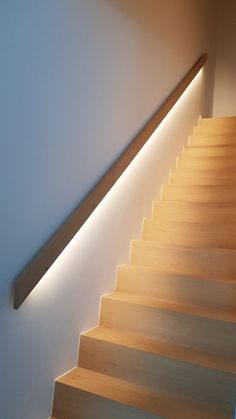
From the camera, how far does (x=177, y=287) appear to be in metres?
2.26

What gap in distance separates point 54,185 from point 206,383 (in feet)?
3.82

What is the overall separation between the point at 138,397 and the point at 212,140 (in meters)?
2.69

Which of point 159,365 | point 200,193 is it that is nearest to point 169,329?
point 159,365

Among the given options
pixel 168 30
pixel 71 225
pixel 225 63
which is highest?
pixel 225 63

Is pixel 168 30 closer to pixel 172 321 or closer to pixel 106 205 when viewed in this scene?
pixel 106 205

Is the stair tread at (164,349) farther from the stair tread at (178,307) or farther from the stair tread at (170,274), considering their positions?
the stair tread at (170,274)

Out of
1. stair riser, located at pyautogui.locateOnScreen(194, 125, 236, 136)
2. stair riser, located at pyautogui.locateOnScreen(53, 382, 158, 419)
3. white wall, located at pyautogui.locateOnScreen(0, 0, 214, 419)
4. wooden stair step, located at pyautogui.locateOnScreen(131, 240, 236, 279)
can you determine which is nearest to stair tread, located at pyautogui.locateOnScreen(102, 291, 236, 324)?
white wall, located at pyautogui.locateOnScreen(0, 0, 214, 419)

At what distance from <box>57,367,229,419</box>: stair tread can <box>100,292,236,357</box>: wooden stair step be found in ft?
0.97

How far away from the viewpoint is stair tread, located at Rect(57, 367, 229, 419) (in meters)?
1.63

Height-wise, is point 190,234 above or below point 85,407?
above

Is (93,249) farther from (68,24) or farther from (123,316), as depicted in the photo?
(68,24)

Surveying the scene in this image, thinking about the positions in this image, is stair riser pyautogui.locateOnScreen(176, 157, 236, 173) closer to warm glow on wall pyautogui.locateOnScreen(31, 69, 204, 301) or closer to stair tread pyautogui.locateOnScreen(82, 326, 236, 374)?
warm glow on wall pyautogui.locateOnScreen(31, 69, 204, 301)

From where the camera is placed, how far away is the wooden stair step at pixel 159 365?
5.58ft

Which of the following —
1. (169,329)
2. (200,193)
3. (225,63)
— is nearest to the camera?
(169,329)
